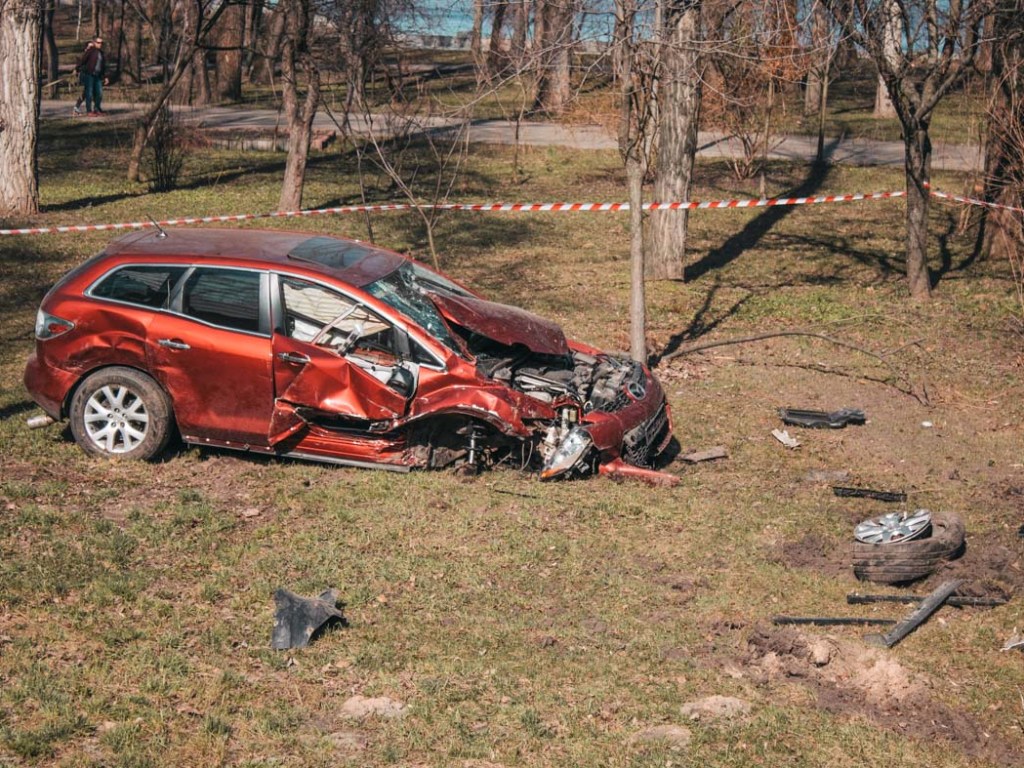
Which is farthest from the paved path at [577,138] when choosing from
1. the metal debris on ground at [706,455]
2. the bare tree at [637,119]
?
the metal debris on ground at [706,455]

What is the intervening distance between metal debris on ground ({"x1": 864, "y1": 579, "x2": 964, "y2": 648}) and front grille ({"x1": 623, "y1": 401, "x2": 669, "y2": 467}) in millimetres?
2541

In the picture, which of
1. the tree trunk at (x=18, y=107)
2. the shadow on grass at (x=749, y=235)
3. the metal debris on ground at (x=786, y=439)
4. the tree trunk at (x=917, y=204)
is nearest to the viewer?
the metal debris on ground at (x=786, y=439)

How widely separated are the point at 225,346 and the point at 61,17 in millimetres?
61079

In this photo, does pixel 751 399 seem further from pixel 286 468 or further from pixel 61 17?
pixel 61 17

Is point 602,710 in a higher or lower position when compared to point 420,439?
lower

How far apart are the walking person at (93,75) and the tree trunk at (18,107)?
10.2 metres

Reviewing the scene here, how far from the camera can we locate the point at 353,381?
343 inches

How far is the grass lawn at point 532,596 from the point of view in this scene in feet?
19.0

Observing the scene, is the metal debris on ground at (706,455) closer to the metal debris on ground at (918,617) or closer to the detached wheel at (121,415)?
the metal debris on ground at (918,617)

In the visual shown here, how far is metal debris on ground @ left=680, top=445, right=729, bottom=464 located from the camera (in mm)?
10039

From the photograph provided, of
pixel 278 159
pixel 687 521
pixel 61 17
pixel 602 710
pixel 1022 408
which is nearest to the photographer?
pixel 602 710

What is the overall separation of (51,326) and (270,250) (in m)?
1.72

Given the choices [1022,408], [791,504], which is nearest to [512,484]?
[791,504]

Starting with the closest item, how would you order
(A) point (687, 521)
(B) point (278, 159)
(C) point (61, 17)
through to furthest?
(A) point (687, 521) → (B) point (278, 159) → (C) point (61, 17)
